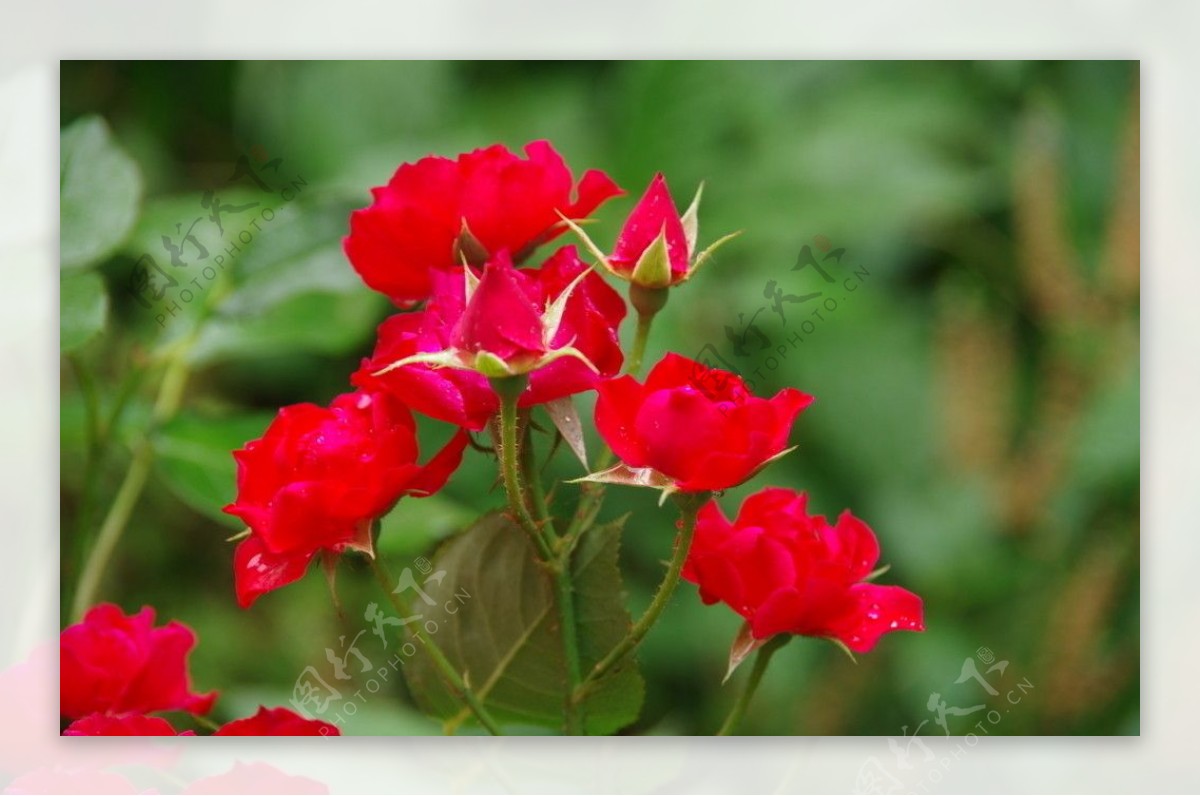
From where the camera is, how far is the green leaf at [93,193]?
1007 millimetres

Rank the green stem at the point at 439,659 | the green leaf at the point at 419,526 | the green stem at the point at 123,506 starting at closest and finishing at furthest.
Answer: the green stem at the point at 439,659 → the green leaf at the point at 419,526 → the green stem at the point at 123,506

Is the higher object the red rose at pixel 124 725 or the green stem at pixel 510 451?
the green stem at pixel 510 451

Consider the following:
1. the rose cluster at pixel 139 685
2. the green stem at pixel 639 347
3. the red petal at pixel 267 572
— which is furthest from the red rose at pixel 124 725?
the green stem at pixel 639 347

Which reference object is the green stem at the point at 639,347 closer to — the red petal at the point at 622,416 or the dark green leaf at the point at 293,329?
the red petal at the point at 622,416

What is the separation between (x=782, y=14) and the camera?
1.04 m

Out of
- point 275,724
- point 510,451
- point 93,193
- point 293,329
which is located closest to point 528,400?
point 510,451

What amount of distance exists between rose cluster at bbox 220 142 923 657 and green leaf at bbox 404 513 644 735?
56 millimetres

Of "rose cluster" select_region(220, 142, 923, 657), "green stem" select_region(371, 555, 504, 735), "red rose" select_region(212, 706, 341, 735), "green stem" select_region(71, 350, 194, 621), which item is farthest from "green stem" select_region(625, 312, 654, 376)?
"green stem" select_region(71, 350, 194, 621)

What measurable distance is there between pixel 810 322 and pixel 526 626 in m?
0.38

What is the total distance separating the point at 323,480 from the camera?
720 mm

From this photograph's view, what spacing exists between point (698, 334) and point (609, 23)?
246mm

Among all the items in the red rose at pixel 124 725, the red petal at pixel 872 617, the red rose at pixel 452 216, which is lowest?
the red rose at pixel 124 725

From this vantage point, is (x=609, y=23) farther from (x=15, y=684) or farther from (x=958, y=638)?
(x=15, y=684)

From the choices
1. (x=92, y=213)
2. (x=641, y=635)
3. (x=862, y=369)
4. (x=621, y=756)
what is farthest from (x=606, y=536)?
(x=92, y=213)
